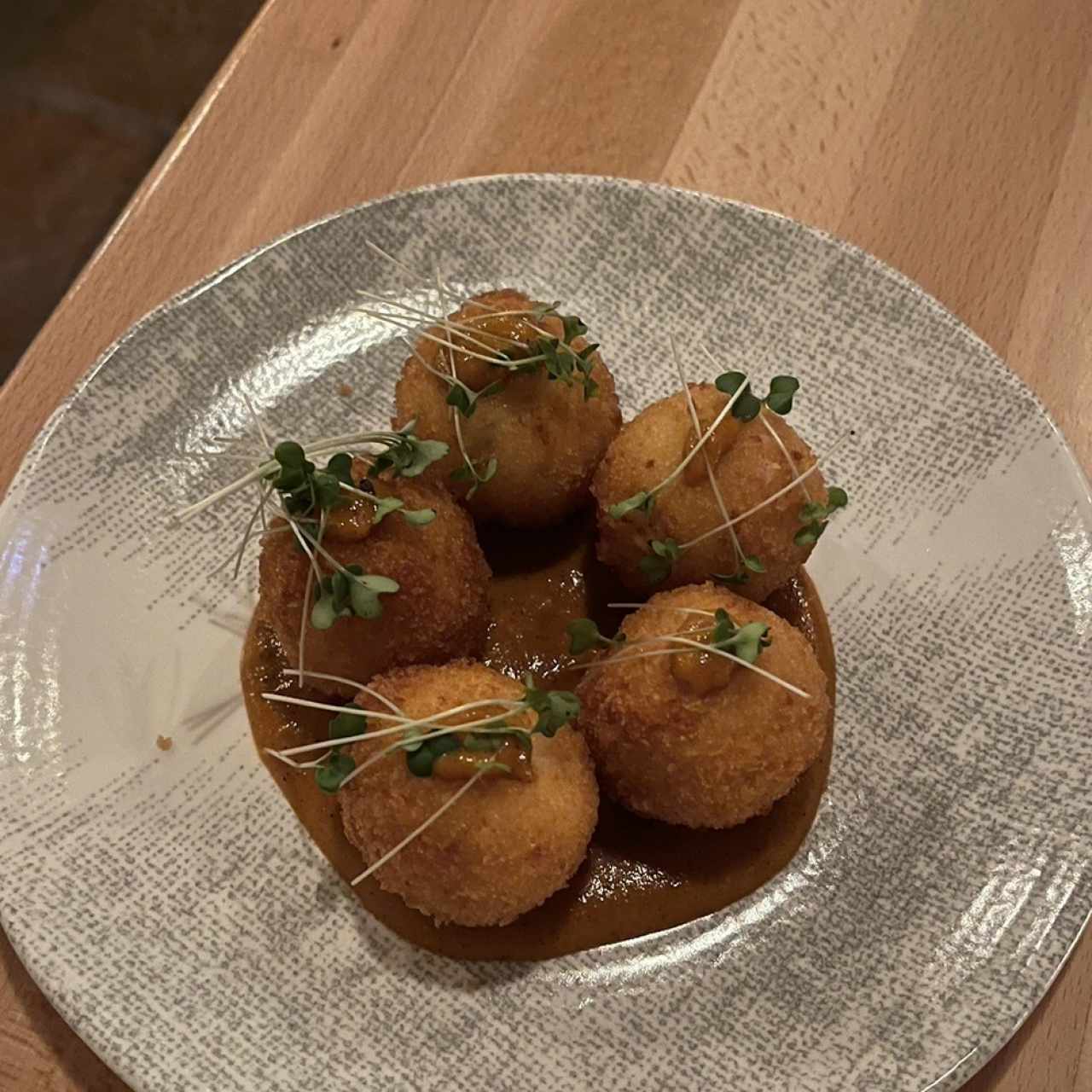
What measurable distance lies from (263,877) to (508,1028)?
0.39 m

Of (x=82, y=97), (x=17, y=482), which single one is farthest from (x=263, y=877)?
(x=82, y=97)

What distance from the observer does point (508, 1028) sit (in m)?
1.40

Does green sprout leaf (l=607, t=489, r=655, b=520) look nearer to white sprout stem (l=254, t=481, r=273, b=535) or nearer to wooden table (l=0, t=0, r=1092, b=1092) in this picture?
white sprout stem (l=254, t=481, r=273, b=535)

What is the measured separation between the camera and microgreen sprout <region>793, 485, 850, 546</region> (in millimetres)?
1529

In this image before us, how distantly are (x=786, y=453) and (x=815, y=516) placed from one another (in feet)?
0.32

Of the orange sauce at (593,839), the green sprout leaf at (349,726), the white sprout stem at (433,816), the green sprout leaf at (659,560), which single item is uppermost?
the green sprout leaf at (659,560)

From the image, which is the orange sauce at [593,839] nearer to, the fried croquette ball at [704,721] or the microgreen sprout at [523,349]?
the fried croquette ball at [704,721]

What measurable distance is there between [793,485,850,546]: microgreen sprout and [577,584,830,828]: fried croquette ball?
12 centimetres

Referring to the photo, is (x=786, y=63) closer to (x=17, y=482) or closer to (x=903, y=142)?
(x=903, y=142)

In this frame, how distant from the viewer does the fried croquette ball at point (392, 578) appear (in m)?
1.46

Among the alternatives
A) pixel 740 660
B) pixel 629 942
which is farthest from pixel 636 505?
pixel 629 942

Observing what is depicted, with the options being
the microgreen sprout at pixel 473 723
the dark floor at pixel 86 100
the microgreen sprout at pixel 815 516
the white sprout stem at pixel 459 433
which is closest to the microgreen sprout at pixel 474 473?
the white sprout stem at pixel 459 433

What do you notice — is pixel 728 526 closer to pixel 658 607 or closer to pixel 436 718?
pixel 658 607

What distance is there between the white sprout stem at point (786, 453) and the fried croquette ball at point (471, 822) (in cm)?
48
